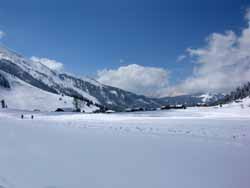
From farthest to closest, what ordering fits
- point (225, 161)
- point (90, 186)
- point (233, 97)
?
point (233, 97)
point (225, 161)
point (90, 186)

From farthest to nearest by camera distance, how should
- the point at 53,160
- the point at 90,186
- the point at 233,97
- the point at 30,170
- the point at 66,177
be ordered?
1. the point at 233,97
2. the point at 53,160
3. the point at 30,170
4. the point at 66,177
5. the point at 90,186

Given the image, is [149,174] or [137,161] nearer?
[149,174]

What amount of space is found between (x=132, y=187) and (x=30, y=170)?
344 cm

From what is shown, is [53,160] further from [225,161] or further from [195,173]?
[225,161]

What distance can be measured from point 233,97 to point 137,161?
16660 centimetres

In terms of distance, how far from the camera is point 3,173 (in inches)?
301

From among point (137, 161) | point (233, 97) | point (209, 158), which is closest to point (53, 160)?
point (137, 161)

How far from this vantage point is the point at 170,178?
797 centimetres

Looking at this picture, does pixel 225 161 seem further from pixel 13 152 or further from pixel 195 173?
pixel 13 152

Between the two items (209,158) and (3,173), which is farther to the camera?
(209,158)

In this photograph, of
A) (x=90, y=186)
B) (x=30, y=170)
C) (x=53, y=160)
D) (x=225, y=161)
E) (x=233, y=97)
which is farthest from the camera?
(x=233, y=97)

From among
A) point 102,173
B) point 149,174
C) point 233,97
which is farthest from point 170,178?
point 233,97

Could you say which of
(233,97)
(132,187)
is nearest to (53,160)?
(132,187)

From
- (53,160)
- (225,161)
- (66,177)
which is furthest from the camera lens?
(225,161)
